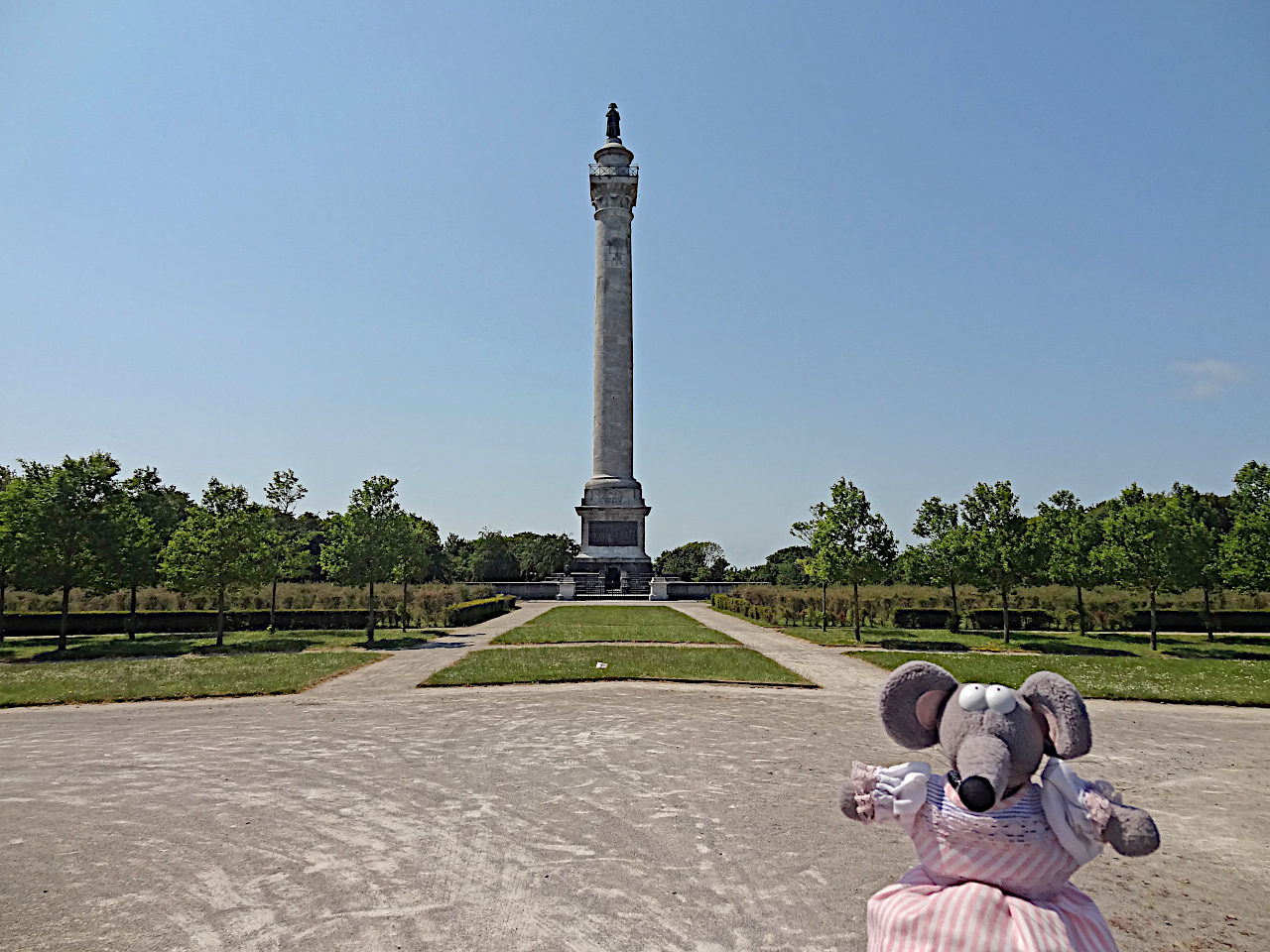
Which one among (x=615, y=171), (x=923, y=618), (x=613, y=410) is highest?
(x=615, y=171)

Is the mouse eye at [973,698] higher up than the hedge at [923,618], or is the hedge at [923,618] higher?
the mouse eye at [973,698]

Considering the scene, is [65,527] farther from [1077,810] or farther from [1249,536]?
[1249,536]

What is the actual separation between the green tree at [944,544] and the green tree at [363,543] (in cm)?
1889

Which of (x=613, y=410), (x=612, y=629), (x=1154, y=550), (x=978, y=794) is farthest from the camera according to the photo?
(x=613, y=410)

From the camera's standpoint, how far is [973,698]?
3.89 metres

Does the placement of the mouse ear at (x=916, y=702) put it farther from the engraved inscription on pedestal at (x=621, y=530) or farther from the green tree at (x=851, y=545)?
the engraved inscription on pedestal at (x=621, y=530)

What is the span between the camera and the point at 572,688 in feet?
51.4

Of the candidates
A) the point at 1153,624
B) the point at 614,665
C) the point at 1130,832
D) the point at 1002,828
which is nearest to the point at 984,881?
the point at 1002,828

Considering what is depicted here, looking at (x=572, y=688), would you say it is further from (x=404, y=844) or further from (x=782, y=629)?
(x=782, y=629)

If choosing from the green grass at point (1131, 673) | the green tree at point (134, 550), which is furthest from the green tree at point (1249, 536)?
the green tree at point (134, 550)

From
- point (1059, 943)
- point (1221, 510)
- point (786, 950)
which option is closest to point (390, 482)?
point (786, 950)

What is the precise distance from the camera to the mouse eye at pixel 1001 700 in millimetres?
3807

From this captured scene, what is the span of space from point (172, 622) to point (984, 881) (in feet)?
118

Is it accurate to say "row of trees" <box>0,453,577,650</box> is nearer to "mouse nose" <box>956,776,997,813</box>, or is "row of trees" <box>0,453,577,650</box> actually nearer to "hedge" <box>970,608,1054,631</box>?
"hedge" <box>970,608,1054,631</box>
